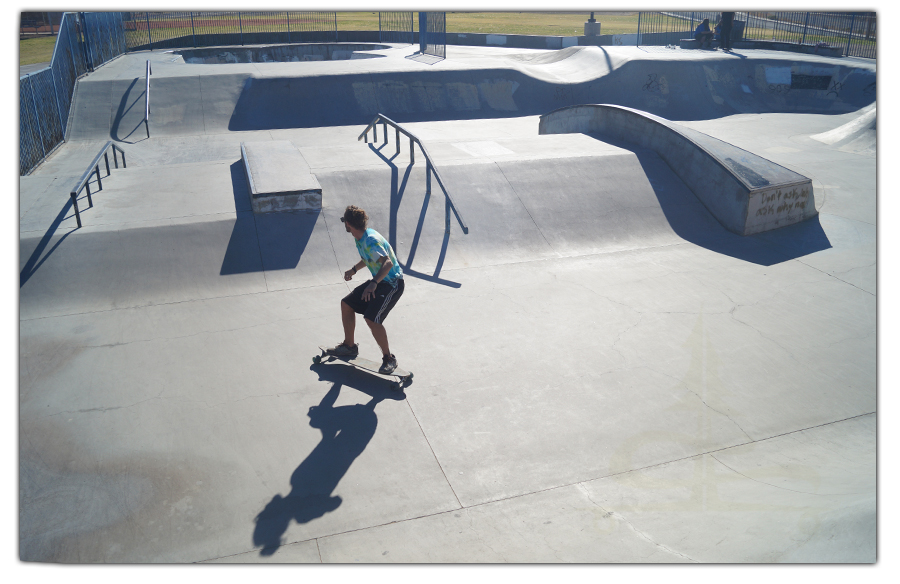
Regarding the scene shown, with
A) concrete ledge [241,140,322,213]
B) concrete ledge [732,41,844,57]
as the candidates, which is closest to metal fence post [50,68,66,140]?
concrete ledge [241,140,322,213]

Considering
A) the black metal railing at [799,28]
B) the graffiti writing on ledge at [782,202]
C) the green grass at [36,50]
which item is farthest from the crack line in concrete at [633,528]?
the green grass at [36,50]

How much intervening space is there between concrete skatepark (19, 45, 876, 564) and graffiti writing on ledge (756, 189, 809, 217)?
32 cm

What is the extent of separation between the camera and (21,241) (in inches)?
281

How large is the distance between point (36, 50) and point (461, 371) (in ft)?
120

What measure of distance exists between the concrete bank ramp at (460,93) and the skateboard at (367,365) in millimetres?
11177

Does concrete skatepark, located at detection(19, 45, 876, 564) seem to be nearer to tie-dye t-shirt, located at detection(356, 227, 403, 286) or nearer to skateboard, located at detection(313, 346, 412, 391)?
skateboard, located at detection(313, 346, 412, 391)

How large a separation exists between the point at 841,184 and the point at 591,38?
1014 inches

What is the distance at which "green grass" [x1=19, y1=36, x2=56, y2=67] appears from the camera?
2747 centimetres

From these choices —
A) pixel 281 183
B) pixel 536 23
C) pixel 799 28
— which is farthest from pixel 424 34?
pixel 536 23

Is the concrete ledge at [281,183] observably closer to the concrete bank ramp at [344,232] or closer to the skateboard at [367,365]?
the concrete bank ramp at [344,232]

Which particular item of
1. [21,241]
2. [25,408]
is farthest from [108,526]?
[21,241]

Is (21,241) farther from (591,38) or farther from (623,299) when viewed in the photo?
(591,38)

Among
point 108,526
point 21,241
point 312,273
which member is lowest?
point 108,526

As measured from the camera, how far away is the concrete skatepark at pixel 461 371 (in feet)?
12.7
